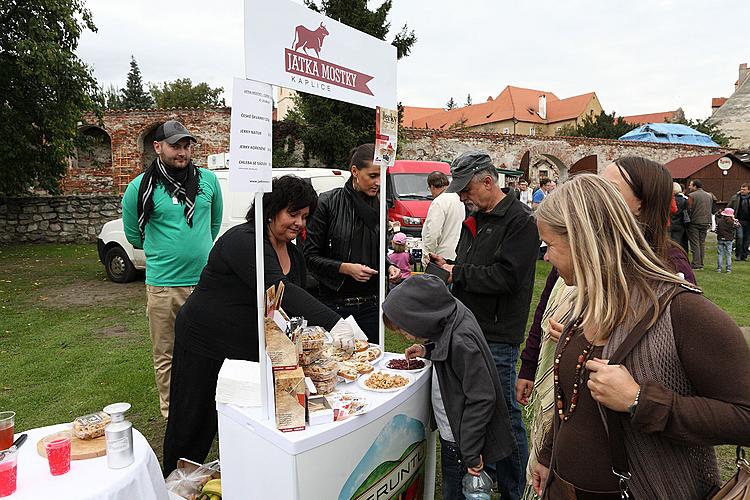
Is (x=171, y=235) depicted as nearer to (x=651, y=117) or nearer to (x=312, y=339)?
(x=312, y=339)

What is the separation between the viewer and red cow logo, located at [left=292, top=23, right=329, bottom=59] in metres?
1.80

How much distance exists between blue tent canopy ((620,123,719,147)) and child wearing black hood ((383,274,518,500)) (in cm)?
3014

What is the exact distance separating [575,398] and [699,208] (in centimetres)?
1072

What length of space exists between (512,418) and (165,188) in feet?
8.72

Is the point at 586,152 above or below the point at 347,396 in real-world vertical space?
above

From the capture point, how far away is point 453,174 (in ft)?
8.71

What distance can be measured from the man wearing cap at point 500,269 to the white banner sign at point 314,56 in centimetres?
63

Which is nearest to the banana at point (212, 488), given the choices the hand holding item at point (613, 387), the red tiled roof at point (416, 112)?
the hand holding item at point (613, 387)

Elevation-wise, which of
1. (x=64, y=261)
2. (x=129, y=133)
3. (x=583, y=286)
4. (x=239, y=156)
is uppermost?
(x=129, y=133)

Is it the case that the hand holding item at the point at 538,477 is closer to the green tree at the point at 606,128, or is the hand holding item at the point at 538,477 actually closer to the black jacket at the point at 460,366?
the black jacket at the point at 460,366

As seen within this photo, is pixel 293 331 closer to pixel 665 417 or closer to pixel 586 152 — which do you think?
pixel 665 417

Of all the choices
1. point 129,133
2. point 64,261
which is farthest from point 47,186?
point 129,133

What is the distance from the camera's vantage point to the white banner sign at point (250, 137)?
5.17 feet

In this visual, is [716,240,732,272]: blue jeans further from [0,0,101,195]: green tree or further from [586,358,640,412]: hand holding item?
[0,0,101,195]: green tree
